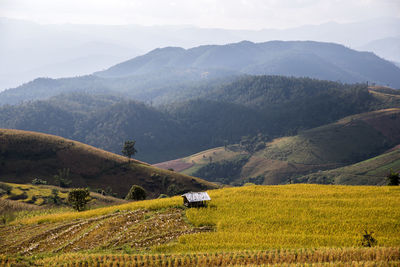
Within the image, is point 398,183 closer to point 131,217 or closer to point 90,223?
point 131,217

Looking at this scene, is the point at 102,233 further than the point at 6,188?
No

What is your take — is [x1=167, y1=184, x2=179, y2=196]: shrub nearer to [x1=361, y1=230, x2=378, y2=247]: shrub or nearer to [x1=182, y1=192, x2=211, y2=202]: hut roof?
[x1=182, y1=192, x2=211, y2=202]: hut roof

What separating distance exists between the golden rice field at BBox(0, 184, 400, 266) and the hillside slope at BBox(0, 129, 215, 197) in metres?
63.9

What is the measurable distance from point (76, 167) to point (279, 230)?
99155 mm

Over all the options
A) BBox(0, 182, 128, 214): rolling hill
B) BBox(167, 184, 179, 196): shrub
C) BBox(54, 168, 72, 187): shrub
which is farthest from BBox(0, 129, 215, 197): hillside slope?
BBox(0, 182, 128, 214): rolling hill

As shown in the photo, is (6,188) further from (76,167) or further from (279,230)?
(279,230)

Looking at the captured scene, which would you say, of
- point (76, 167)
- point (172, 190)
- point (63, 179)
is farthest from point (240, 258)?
point (76, 167)

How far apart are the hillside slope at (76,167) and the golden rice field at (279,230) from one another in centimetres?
6386

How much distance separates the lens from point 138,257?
92.0 feet

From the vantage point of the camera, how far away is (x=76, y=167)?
11825 cm

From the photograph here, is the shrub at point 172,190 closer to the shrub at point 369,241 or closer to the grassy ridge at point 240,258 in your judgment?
the grassy ridge at point 240,258

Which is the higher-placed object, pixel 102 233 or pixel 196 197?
pixel 196 197

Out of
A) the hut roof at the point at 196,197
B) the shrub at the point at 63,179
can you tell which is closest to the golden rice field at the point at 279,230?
the hut roof at the point at 196,197

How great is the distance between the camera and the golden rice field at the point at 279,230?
27.6 metres
